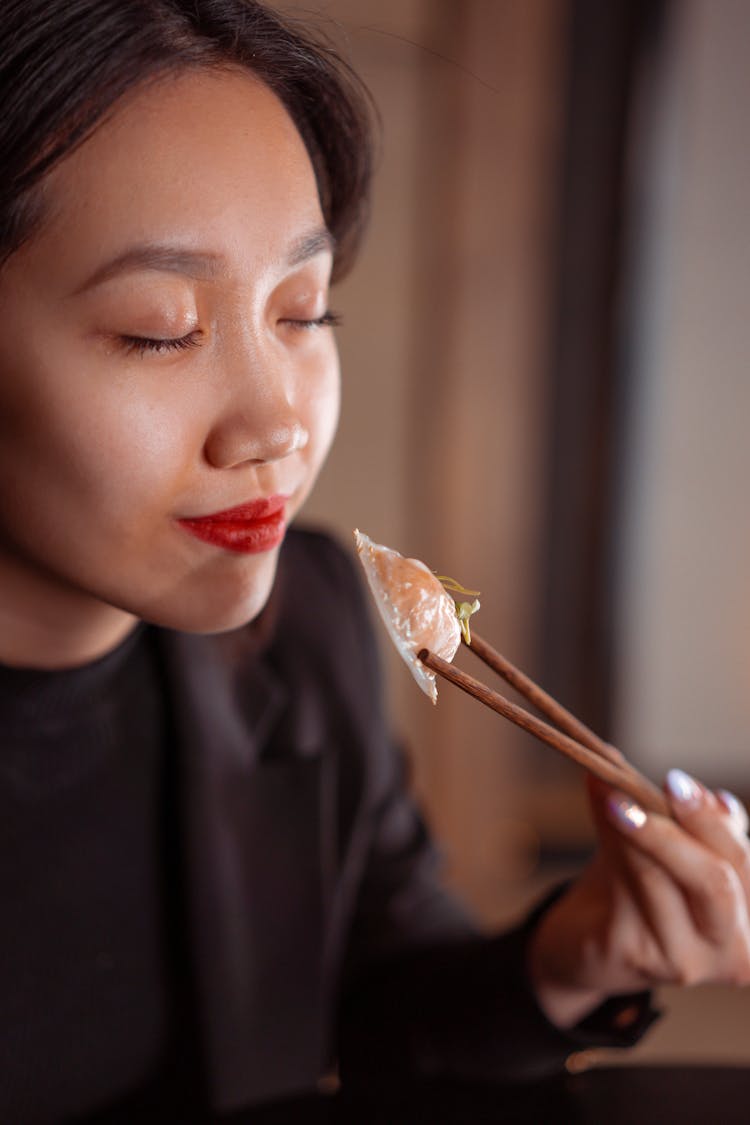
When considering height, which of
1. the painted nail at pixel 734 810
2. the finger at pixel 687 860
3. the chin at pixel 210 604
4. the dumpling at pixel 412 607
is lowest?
the finger at pixel 687 860

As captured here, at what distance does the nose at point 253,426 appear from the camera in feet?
2.23

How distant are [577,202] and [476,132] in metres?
0.28

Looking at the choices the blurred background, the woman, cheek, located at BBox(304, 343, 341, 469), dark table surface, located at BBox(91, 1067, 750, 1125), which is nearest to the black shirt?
the woman

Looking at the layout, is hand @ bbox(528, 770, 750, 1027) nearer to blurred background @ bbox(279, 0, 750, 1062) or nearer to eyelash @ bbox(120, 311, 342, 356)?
eyelash @ bbox(120, 311, 342, 356)

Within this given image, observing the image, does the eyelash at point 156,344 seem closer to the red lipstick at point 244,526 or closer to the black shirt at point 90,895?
the red lipstick at point 244,526

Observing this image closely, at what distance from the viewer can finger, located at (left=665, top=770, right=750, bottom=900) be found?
2.59ft

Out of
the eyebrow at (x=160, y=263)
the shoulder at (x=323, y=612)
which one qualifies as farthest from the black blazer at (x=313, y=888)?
the eyebrow at (x=160, y=263)

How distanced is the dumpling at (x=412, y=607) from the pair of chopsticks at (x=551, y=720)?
0.04ft

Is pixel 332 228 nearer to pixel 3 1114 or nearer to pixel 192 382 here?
pixel 192 382

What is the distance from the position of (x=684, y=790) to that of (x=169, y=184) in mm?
517

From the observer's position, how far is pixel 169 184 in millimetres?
644

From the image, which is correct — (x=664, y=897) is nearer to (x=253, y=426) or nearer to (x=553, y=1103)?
(x=553, y=1103)

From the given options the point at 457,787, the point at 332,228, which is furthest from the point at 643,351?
the point at 332,228

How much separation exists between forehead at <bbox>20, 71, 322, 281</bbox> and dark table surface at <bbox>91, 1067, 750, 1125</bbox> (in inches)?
22.1
